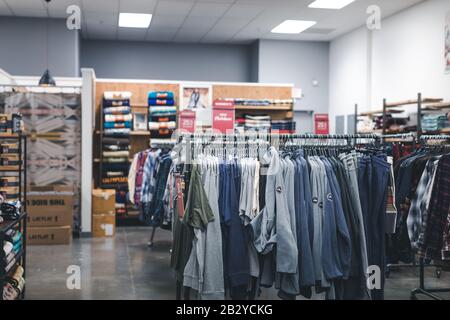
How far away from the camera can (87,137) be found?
317 inches

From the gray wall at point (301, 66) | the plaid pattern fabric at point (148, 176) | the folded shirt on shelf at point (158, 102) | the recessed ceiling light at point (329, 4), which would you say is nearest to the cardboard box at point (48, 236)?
the plaid pattern fabric at point (148, 176)

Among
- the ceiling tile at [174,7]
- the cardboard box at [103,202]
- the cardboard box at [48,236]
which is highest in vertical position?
the ceiling tile at [174,7]

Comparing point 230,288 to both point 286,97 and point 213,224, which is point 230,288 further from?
point 286,97

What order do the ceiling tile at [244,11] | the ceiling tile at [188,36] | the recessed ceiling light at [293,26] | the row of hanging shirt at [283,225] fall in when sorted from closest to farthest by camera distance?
the row of hanging shirt at [283,225]
the ceiling tile at [244,11]
the recessed ceiling light at [293,26]
the ceiling tile at [188,36]

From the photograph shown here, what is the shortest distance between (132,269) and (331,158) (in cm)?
298

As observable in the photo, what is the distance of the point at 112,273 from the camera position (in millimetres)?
5801

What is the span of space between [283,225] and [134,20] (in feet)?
25.0

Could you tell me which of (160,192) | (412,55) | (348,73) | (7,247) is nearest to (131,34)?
(348,73)

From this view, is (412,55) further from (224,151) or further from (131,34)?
(224,151)

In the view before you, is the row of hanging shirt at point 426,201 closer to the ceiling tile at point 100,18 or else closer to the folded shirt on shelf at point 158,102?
the folded shirt on shelf at point 158,102

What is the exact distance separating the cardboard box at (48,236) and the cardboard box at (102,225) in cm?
63

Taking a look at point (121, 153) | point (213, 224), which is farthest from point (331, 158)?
point (121, 153)

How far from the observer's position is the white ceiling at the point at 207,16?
361 inches
